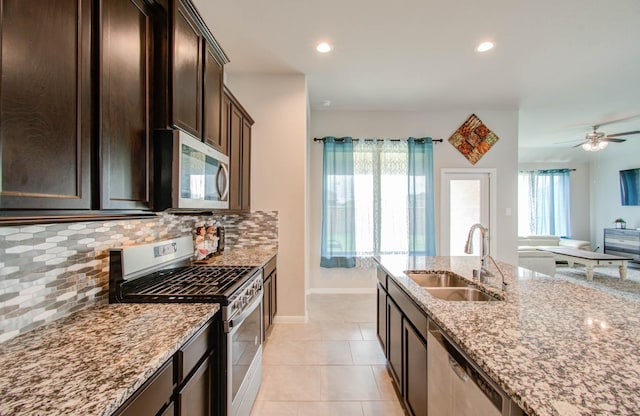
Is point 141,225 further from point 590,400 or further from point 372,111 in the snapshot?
point 372,111

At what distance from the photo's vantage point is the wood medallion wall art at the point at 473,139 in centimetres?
443

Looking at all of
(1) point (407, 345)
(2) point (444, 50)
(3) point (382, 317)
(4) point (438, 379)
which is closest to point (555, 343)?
(4) point (438, 379)

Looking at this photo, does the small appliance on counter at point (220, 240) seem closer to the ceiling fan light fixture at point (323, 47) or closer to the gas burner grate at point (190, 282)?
the gas burner grate at point (190, 282)

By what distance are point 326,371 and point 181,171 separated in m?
1.93

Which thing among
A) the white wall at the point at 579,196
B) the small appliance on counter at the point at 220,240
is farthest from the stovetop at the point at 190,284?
the white wall at the point at 579,196

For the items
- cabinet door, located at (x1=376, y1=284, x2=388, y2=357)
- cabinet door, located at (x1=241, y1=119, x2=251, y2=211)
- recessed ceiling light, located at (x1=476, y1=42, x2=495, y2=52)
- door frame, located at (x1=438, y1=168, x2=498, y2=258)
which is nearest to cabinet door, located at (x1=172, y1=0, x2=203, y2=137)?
cabinet door, located at (x1=241, y1=119, x2=251, y2=211)

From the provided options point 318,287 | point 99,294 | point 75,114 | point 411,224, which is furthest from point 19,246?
point 411,224

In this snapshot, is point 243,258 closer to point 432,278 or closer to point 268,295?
point 268,295

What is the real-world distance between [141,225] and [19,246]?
0.75 meters

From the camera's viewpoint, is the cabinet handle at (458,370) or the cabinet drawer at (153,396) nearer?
the cabinet drawer at (153,396)

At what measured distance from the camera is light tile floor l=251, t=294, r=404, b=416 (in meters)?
1.86

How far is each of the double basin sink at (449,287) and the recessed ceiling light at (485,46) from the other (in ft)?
7.35

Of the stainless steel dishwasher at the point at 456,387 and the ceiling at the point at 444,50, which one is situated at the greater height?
the ceiling at the point at 444,50

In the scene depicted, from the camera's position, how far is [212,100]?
74.1 inches
